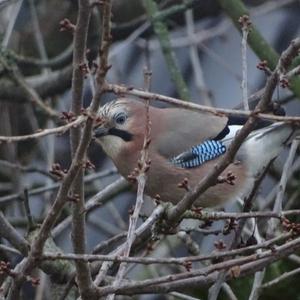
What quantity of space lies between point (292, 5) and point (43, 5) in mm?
1401

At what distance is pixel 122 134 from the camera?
12.8 feet

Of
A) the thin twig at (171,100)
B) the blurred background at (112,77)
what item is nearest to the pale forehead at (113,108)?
the blurred background at (112,77)

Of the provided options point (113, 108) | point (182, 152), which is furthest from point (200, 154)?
point (113, 108)

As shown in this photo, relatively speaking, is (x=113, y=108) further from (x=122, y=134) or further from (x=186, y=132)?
(x=186, y=132)

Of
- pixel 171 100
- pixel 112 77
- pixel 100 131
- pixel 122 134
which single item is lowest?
pixel 171 100

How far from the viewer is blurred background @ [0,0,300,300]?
479cm

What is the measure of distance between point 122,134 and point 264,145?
1.72 feet

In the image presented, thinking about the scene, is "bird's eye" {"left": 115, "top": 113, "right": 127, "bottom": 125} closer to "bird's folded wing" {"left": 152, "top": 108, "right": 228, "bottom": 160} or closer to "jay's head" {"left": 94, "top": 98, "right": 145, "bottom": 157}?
"jay's head" {"left": 94, "top": 98, "right": 145, "bottom": 157}

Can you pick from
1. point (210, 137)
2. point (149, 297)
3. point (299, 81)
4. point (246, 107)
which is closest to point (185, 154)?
point (210, 137)

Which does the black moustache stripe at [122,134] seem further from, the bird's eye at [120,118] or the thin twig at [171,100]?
the thin twig at [171,100]

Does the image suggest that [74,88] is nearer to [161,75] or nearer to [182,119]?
[182,119]

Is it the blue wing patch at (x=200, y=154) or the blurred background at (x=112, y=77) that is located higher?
the blurred background at (x=112, y=77)

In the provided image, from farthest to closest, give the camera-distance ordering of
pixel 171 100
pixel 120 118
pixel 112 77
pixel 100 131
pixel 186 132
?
pixel 112 77
pixel 186 132
pixel 120 118
pixel 100 131
pixel 171 100

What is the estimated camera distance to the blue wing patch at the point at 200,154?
3.91 m
